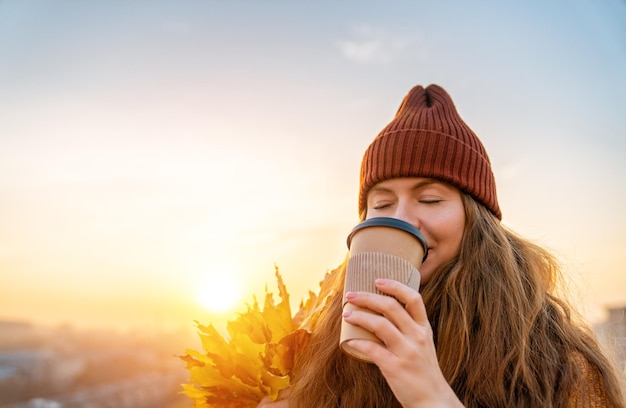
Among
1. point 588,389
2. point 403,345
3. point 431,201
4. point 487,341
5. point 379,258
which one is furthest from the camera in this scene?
point 431,201

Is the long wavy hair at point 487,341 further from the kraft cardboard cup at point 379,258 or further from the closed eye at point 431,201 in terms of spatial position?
the kraft cardboard cup at point 379,258

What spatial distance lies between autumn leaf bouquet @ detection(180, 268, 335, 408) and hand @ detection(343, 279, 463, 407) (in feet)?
2.37

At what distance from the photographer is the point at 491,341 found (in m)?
1.67

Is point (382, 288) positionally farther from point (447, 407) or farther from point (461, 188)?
point (461, 188)

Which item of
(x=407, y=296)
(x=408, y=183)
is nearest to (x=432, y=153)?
(x=408, y=183)

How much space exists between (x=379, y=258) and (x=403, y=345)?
22 centimetres

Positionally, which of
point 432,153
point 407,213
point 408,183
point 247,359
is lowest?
point 247,359

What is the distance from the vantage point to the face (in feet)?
5.64

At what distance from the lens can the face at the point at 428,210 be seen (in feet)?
5.64

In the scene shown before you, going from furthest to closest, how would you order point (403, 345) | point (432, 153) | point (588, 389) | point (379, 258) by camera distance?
point (432, 153)
point (588, 389)
point (379, 258)
point (403, 345)

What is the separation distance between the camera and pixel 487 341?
1.67m

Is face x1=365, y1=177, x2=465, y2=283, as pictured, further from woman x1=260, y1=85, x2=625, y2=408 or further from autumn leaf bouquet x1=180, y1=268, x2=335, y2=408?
autumn leaf bouquet x1=180, y1=268, x2=335, y2=408

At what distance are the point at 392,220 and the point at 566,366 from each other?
76cm

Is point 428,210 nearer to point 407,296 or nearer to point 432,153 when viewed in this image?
point 432,153
